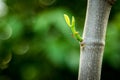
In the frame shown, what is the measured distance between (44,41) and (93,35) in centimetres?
112

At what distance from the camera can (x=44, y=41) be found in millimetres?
1572

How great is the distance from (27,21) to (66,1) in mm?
234

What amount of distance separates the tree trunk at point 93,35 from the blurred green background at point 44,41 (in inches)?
39.8

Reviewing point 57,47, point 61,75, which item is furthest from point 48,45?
point 61,75

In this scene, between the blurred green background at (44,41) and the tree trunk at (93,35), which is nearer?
the tree trunk at (93,35)

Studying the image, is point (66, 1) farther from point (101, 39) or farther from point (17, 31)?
point (101, 39)

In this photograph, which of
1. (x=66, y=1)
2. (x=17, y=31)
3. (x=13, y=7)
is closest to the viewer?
(x=17, y=31)

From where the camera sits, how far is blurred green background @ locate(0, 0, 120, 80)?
1.51 metres

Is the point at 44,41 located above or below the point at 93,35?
below

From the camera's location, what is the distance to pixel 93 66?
17.5 inches

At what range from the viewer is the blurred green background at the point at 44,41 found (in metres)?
1.51

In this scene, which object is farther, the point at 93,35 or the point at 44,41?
the point at 44,41

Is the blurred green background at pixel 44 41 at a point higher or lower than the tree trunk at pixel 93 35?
lower

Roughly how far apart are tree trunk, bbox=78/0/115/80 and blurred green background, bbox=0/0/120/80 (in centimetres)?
101
